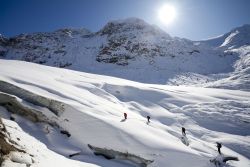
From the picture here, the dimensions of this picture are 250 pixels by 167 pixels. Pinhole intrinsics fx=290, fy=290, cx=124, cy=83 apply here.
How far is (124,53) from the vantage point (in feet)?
285

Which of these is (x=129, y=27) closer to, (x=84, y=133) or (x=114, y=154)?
(x=84, y=133)

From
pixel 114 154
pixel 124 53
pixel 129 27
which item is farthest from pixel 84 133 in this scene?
pixel 129 27

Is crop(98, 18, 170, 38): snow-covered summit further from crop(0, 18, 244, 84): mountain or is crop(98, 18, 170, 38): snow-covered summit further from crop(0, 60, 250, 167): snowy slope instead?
crop(0, 60, 250, 167): snowy slope

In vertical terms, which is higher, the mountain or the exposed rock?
the mountain

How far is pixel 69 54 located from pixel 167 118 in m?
67.7

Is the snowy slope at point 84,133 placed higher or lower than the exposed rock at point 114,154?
higher

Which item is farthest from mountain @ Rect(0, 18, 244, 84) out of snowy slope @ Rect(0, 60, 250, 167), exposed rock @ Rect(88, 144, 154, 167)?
exposed rock @ Rect(88, 144, 154, 167)

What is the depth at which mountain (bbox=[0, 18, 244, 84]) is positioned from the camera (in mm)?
76038

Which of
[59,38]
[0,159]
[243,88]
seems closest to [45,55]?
[59,38]

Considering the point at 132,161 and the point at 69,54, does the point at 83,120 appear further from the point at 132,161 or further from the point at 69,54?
the point at 69,54

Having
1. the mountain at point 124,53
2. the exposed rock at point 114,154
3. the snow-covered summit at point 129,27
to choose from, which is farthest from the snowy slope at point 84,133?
the snow-covered summit at point 129,27

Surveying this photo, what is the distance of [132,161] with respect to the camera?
57.4 ft

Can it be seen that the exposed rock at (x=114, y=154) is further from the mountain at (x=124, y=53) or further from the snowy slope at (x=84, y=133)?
the mountain at (x=124, y=53)

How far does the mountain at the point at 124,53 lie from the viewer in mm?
76038
